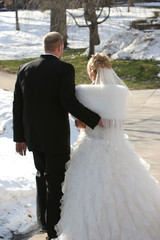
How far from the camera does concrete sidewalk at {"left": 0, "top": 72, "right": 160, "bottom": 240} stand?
5.87m

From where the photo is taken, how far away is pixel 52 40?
3.52 m

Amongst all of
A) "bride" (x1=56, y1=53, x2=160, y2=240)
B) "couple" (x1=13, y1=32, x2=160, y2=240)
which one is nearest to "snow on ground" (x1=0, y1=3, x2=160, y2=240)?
"couple" (x1=13, y1=32, x2=160, y2=240)

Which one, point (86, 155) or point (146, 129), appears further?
point (146, 129)

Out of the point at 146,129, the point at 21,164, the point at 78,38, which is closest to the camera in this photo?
the point at 21,164

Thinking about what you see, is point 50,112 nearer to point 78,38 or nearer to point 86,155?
point 86,155

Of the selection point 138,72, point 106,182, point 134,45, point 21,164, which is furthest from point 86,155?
point 134,45

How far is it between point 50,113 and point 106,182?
75cm

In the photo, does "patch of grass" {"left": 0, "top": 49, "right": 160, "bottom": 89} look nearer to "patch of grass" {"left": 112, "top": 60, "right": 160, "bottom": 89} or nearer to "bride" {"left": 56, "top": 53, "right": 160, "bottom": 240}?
"patch of grass" {"left": 112, "top": 60, "right": 160, "bottom": 89}

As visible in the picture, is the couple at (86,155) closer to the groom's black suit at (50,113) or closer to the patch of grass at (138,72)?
the groom's black suit at (50,113)

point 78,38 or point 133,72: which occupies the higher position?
point 133,72

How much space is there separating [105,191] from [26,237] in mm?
1004

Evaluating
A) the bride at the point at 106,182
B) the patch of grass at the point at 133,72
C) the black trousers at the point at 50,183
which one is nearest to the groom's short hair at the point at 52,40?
the bride at the point at 106,182

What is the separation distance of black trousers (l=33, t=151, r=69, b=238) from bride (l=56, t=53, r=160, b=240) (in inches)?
2.5

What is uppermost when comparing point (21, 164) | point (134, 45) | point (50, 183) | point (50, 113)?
point (50, 113)
